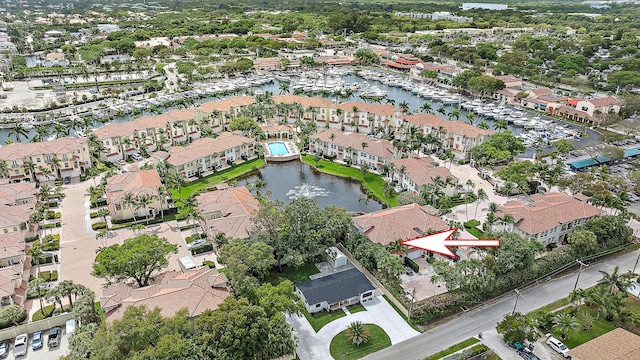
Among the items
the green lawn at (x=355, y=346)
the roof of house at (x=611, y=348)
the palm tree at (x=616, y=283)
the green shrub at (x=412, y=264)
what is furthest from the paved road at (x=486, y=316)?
the green shrub at (x=412, y=264)

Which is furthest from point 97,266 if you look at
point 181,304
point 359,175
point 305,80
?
point 305,80

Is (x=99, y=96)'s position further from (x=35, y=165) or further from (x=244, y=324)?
(x=244, y=324)

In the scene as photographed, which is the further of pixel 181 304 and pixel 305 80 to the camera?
pixel 305 80

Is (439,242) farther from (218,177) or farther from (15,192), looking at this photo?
(15,192)

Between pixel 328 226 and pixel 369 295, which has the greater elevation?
pixel 328 226

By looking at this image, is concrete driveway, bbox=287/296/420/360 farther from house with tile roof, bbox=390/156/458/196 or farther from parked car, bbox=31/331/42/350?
house with tile roof, bbox=390/156/458/196

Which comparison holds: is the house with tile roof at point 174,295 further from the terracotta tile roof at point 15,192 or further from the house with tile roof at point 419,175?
the house with tile roof at point 419,175
